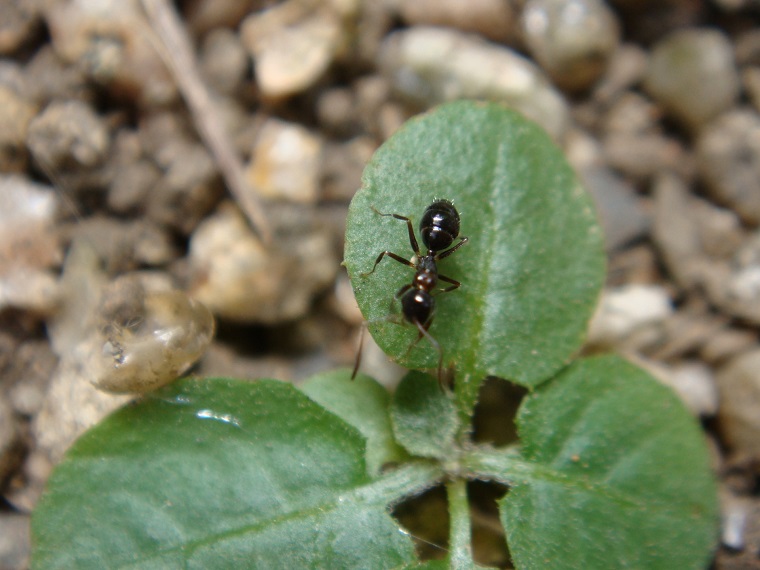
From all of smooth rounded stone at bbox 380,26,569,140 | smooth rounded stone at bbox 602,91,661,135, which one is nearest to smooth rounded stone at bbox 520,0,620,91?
smooth rounded stone at bbox 380,26,569,140

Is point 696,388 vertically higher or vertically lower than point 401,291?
lower

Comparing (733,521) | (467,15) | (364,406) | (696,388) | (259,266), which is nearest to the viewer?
(364,406)

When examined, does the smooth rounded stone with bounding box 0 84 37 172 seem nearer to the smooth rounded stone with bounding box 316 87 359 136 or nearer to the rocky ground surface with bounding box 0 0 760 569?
the rocky ground surface with bounding box 0 0 760 569

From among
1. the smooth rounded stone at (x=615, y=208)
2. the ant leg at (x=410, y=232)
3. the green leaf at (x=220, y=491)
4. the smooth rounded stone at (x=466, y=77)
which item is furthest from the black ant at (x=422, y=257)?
the smooth rounded stone at (x=615, y=208)

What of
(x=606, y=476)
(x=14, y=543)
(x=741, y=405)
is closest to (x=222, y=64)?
(x=14, y=543)

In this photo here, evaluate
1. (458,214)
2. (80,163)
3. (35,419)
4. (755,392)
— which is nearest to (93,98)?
(80,163)

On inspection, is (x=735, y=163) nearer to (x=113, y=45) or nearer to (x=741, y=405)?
(x=741, y=405)
